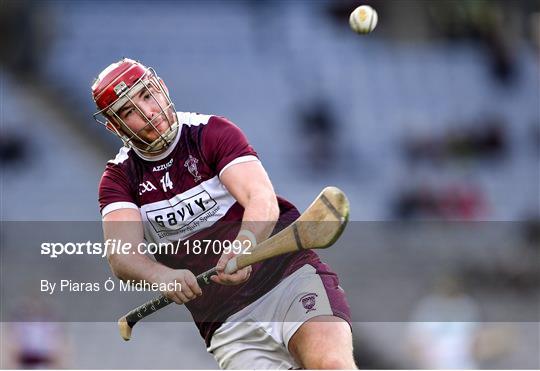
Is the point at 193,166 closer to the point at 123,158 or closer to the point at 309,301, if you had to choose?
the point at 123,158

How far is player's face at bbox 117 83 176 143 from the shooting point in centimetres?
451

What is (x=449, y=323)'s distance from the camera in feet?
33.8

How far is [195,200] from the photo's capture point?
15.2 feet

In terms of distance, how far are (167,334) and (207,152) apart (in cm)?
655

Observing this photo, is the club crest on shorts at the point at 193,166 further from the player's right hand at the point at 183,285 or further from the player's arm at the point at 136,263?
the player's right hand at the point at 183,285

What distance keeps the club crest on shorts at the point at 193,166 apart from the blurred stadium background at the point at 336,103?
23.1ft

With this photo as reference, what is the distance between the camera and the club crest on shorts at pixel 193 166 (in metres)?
4.60

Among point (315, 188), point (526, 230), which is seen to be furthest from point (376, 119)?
point (526, 230)

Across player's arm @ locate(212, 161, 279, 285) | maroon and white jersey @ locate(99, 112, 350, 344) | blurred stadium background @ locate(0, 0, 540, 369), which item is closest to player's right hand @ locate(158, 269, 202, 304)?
player's arm @ locate(212, 161, 279, 285)

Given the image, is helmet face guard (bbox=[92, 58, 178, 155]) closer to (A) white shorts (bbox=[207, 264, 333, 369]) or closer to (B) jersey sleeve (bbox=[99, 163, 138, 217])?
(B) jersey sleeve (bbox=[99, 163, 138, 217])

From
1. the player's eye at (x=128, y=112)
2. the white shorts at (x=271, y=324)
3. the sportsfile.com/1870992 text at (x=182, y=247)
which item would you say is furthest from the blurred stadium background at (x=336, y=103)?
the player's eye at (x=128, y=112)

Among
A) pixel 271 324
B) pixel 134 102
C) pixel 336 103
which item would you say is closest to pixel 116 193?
pixel 134 102

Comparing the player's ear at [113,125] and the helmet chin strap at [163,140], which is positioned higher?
the player's ear at [113,125]

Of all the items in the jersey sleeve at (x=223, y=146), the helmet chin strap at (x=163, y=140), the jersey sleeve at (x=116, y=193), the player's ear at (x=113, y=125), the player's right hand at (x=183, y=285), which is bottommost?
the player's right hand at (x=183, y=285)
